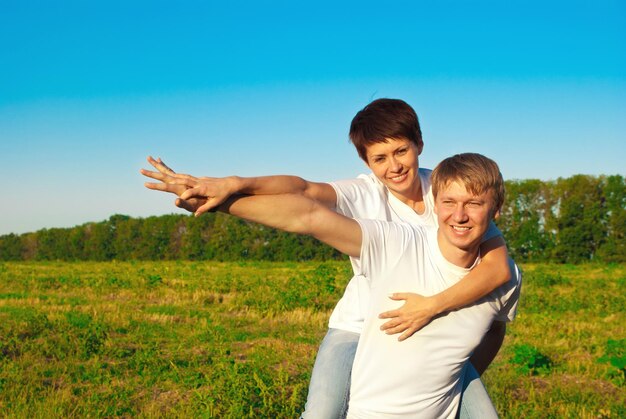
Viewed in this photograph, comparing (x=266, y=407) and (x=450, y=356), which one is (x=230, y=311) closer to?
(x=266, y=407)

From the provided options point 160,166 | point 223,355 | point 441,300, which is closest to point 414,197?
point 441,300

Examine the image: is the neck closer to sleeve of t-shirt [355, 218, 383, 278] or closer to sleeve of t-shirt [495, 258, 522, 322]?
sleeve of t-shirt [495, 258, 522, 322]

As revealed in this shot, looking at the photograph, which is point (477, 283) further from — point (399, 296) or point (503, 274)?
point (399, 296)

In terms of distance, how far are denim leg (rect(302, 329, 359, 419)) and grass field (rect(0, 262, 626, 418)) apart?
2081 mm

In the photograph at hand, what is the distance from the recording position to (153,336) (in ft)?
27.0

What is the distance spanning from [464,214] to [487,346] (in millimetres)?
851

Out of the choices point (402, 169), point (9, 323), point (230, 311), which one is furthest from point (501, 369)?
point (9, 323)

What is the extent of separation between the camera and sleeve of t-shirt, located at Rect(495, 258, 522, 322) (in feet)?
8.59

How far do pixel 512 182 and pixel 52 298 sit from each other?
27305mm

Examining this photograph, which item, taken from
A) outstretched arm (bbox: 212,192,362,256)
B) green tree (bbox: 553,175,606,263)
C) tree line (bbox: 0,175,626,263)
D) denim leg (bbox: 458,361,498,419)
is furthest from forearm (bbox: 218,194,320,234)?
green tree (bbox: 553,175,606,263)

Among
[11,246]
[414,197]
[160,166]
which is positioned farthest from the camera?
[11,246]

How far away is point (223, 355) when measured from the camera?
6.91 meters

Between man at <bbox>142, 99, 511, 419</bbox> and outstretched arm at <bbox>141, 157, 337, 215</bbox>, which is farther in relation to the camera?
man at <bbox>142, 99, 511, 419</bbox>

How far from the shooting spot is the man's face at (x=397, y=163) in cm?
304
